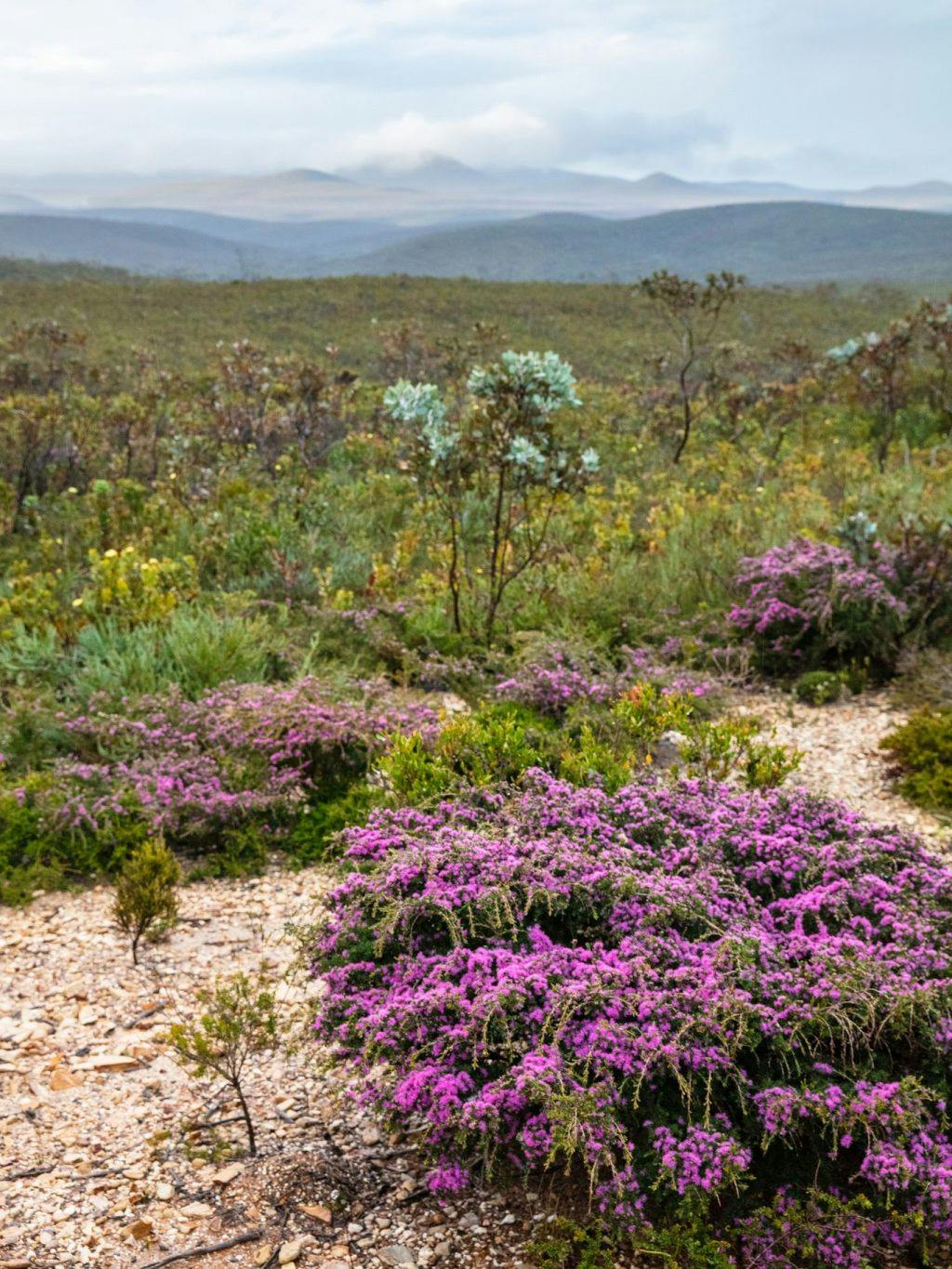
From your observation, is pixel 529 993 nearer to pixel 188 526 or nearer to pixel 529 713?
pixel 529 713

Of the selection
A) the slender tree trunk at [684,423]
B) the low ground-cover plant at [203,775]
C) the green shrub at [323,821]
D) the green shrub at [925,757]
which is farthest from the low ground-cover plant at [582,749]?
the slender tree trunk at [684,423]

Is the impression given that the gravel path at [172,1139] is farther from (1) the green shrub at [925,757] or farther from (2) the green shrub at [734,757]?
(1) the green shrub at [925,757]

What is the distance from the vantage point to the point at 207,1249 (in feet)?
8.61

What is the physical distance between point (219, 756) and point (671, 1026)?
3.13 meters

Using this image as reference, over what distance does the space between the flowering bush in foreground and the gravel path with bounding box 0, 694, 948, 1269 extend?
211mm

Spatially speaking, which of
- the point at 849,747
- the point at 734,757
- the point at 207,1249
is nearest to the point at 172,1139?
the point at 207,1249

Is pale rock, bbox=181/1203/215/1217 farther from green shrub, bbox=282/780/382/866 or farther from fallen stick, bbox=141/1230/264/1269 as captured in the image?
green shrub, bbox=282/780/382/866

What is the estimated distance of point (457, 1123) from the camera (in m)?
2.53

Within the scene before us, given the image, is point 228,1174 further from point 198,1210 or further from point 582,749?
point 582,749

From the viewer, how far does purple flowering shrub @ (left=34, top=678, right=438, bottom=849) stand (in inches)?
193

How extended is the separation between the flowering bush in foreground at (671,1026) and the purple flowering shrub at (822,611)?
3.44 metres

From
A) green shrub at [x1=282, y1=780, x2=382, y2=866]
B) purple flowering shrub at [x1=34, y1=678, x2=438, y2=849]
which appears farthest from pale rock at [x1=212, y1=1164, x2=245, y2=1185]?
purple flowering shrub at [x1=34, y1=678, x2=438, y2=849]

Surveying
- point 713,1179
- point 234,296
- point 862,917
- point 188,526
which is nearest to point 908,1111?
point 713,1179

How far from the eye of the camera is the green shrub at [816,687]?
648 cm
